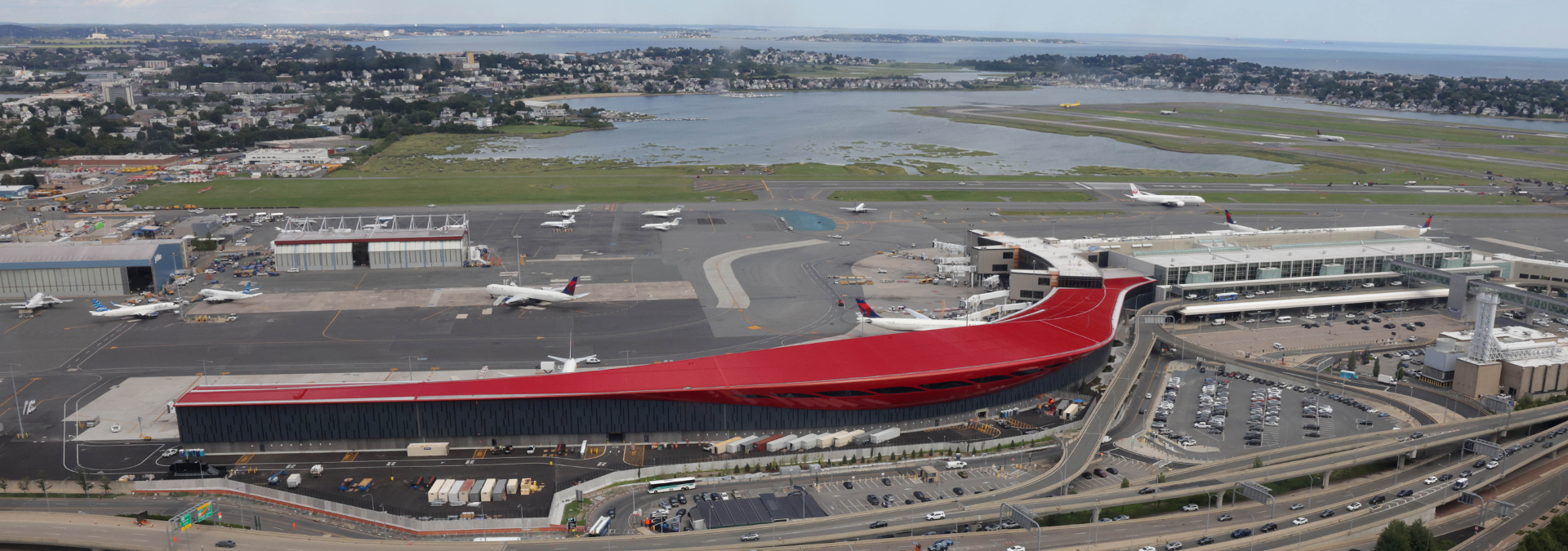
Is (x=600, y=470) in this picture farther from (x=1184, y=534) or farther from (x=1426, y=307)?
(x=1426, y=307)

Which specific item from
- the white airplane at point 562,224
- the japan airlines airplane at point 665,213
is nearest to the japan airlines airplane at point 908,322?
the japan airlines airplane at point 665,213

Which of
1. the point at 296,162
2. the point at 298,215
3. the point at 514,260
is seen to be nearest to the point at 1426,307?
the point at 514,260

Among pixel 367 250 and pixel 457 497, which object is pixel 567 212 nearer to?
pixel 367 250

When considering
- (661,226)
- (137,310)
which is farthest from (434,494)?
(661,226)

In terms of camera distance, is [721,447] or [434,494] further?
[721,447]

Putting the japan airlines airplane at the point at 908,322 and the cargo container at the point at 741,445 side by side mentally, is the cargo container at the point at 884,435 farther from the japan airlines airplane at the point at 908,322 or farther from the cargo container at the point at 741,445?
the japan airlines airplane at the point at 908,322

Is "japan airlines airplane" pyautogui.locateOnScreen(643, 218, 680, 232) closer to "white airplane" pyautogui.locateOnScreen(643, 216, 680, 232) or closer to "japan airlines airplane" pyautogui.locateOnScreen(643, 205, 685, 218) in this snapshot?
"white airplane" pyautogui.locateOnScreen(643, 216, 680, 232)
